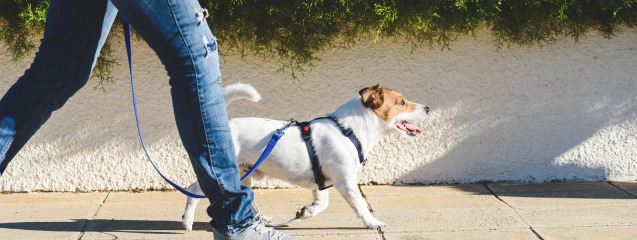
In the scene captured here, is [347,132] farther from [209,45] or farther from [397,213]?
[209,45]

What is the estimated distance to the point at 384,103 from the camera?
12.1 feet

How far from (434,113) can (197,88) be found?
2.82m

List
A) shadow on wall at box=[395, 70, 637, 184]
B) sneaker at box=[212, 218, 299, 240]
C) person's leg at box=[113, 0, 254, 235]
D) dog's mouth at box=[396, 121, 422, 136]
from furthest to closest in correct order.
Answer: shadow on wall at box=[395, 70, 637, 184], dog's mouth at box=[396, 121, 422, 136], sneaker at box=[212, 218, 299, 240], person's leg at box=[113, 0, 254, 235]

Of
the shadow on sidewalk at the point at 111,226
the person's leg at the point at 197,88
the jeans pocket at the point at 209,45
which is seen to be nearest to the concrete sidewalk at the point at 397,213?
the shadow on sidewalk at the point at 111,226

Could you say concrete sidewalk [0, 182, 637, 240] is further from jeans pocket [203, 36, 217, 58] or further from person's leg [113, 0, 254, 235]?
jeans pocket [203, 36, 217, 58]

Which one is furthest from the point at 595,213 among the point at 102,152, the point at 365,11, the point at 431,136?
the point at 102,152

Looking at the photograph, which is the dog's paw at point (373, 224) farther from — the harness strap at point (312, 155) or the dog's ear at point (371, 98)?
the dog's ear at point (371, 98)

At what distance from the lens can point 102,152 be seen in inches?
178

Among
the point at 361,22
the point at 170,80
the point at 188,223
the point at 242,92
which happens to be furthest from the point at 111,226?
the point at 361,22

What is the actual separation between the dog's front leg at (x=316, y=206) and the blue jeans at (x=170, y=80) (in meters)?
1.25

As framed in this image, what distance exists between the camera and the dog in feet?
11.3

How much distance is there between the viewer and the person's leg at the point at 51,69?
241cm

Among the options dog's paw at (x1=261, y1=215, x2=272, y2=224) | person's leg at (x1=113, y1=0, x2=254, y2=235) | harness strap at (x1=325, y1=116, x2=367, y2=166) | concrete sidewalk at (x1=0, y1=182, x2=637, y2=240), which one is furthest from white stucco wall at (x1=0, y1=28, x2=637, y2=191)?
person's leg at (x1=113, y1=0, x2=254, y2=235)

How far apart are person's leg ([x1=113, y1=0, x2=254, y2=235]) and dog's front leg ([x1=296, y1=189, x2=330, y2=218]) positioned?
1315 millimetres
